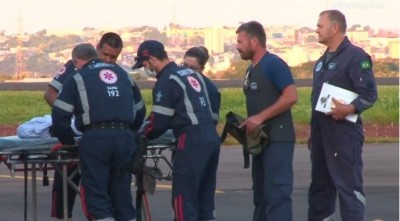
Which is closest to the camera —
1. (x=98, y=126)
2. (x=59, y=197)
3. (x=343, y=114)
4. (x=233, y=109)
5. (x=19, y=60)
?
(x=98, y=126)

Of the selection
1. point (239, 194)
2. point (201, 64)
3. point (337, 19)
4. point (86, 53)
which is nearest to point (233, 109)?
point (239, 194)

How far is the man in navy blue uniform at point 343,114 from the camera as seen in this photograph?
959 cm

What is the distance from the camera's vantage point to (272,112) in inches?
370

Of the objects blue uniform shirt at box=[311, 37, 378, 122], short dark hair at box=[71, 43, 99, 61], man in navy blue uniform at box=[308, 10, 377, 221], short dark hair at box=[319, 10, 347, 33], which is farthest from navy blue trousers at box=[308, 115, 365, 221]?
short dark hair at box=[71, 43, 99, 61]

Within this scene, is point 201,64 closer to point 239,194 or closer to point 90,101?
point 90,101

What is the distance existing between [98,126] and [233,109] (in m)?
24.4

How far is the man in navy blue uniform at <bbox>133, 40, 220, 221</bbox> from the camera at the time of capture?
959cm

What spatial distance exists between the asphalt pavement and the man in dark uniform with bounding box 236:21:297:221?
2.60 m

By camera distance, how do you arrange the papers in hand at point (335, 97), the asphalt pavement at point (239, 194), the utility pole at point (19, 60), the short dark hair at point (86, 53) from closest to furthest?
the papers in hand at point (335, 97) → the short dark hair at point (86, 53) → the asphalt pavement at point (239, 194) → the utility pole at point (19, 60)

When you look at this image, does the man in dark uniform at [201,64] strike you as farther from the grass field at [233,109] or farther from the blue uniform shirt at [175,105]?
the grass field at [233,109]

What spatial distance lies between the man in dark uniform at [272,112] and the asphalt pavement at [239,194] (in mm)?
2600

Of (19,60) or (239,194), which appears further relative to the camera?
(19,60)

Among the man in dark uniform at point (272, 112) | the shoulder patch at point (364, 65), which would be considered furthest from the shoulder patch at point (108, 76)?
the shoulder patch at point (364, 65)

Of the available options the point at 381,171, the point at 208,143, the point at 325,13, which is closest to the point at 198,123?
the point at 208,143
